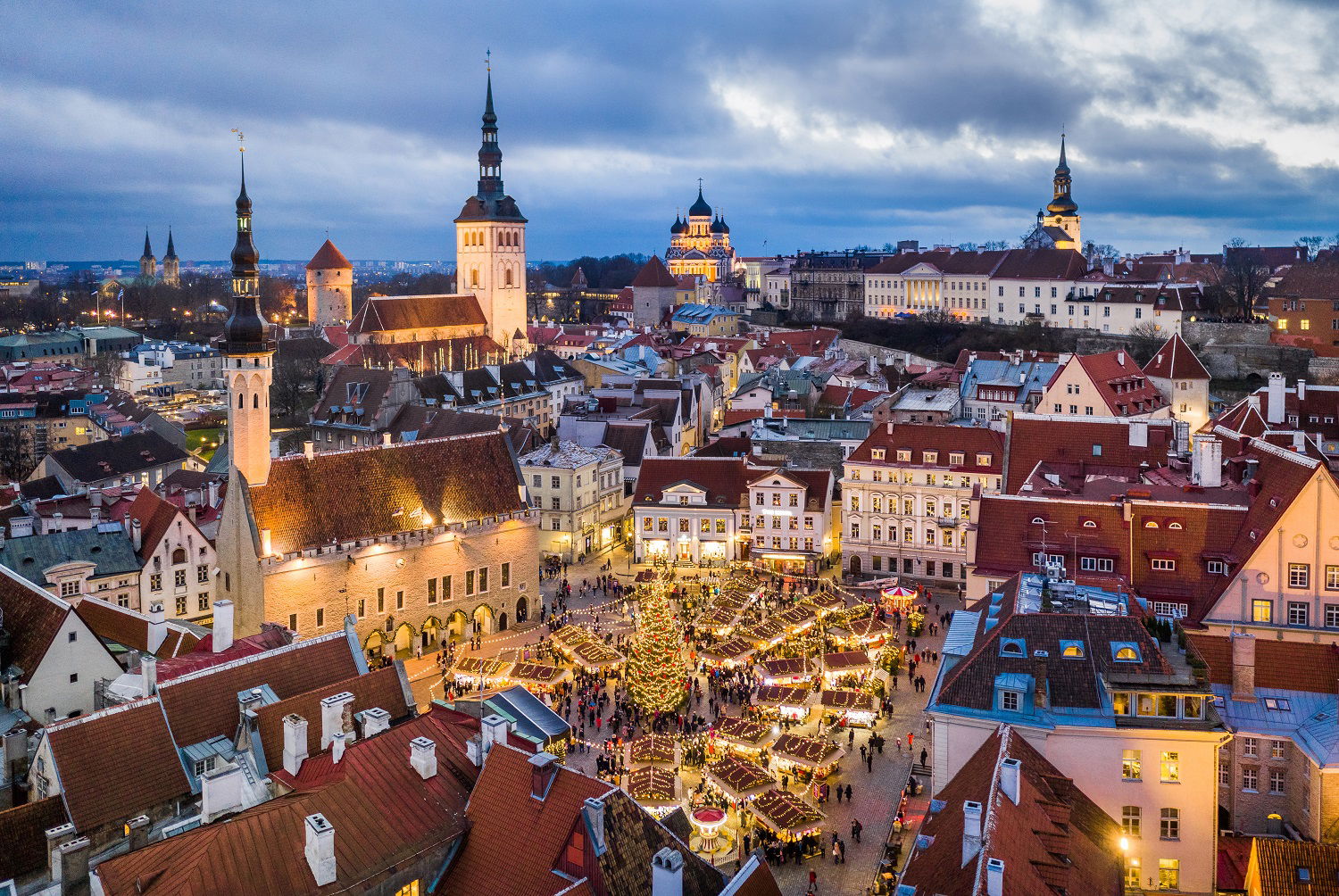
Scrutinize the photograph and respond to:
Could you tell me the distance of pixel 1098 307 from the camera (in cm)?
10688

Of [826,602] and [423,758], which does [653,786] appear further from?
[826,602]

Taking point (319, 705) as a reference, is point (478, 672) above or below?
below

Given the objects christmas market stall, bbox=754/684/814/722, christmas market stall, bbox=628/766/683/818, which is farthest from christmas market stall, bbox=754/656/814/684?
christmas market stall, bbox=628/766/683/818

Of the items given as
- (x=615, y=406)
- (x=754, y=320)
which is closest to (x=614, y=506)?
(x=615, y=406)

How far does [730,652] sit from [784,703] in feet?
15.7

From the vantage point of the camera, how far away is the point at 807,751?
1398 inches

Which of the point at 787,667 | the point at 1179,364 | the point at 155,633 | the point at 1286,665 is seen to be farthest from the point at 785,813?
the point at 1179,364

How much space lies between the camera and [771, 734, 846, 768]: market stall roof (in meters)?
35.0

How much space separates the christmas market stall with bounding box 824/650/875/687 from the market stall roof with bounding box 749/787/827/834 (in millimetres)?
10070

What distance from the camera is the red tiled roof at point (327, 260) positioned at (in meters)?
156

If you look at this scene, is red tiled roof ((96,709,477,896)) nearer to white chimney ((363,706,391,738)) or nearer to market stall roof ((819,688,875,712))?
white chimney ((363,706,391,738))

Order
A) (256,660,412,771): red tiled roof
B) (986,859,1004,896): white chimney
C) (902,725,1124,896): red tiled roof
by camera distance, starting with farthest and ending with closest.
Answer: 1. (256,660,412,771): red tiled roof
2. (902,725,1124,896): red tiled roof
3. (986,859,1004,896): white chimney

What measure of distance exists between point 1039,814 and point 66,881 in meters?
18.6

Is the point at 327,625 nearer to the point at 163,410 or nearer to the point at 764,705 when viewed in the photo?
the point at 764,705
